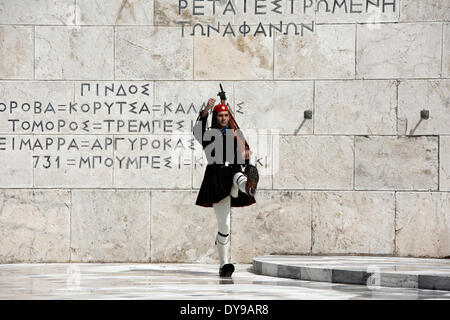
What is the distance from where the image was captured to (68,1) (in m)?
13.2

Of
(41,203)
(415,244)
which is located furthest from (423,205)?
(41,203)

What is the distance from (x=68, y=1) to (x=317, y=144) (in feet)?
12.8

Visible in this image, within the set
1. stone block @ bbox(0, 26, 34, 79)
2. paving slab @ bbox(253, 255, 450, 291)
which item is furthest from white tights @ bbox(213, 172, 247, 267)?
stone block @ bbox(0, 26, 34, 79)

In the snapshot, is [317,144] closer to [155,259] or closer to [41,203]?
[155,259]

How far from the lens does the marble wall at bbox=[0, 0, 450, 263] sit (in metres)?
12.9

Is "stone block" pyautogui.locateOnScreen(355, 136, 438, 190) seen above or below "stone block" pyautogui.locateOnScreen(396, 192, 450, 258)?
above

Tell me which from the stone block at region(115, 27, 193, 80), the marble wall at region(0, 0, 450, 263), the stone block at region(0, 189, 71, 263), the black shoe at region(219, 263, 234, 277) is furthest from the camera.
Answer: the stone block at region(115, 27, 193, 80)

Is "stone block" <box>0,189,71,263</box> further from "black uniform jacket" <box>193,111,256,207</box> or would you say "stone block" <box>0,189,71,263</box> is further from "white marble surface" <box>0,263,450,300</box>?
"black uniform jacket" <box>193,111,256,207</box>

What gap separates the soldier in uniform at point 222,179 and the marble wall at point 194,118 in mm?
2018

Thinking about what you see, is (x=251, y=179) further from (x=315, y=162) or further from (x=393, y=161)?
(x=393, y=161)

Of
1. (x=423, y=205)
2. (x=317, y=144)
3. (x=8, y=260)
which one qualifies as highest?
(x=317, y=144)

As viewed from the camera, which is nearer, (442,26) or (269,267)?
(269,267)

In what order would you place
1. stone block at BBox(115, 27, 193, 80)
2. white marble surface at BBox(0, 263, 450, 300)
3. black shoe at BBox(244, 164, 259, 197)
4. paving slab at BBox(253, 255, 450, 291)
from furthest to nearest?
stone block at BBox(115, 27, 193, 80) < black shoe at BBox(244, 164, 259, 197) < paving slab at BBox(253, 255, 450, 291) < white marble surface at BBox(0, 263, 450, 300)

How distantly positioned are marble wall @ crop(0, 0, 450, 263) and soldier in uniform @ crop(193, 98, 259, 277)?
6.62ft
